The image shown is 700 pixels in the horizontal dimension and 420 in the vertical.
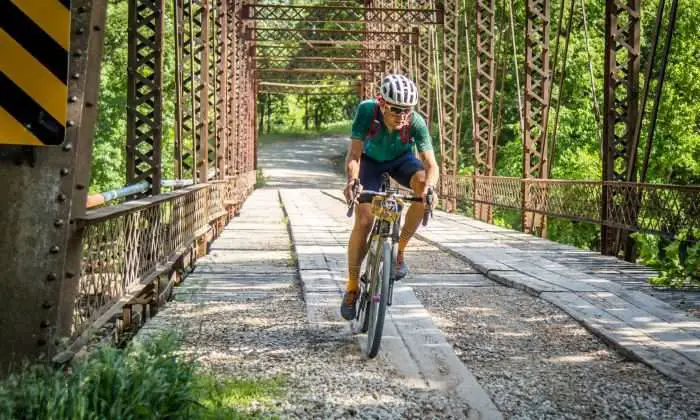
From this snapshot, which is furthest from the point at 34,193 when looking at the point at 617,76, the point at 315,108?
the point at 315,108

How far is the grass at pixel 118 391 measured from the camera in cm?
319

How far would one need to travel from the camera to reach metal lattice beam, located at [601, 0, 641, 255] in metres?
11.6

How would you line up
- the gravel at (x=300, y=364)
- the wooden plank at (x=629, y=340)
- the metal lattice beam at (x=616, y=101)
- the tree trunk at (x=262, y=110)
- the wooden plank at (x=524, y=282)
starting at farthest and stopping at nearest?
the tree trunk at (x=262, y=110), the metal lattice beam at (x=616, y=101), the wooden plank at (x=524, y=282), the wooden plank at (x=629, y=340), the gravel at (x=300, y=364)

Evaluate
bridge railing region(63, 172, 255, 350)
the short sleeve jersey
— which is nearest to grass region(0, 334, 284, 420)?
bridge railing region(63, 172, 255, 350)

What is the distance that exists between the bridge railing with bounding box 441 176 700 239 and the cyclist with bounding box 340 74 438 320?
406 cm

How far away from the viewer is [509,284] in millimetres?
8336

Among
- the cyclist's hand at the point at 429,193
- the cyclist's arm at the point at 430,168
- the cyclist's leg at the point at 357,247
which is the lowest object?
the cyclist's leg at the point at 357,247

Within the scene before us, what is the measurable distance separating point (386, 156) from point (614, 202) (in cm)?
659

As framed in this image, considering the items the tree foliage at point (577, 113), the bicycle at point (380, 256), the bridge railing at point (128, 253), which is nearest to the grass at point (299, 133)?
the tree foliage at point (577, 113)

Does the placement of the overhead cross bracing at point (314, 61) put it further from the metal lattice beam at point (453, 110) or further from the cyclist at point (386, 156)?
the cyclist at point (386, 156)

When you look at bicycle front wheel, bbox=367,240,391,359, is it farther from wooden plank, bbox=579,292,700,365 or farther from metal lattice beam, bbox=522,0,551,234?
metal lattice beam, bbox=522,0,551,234

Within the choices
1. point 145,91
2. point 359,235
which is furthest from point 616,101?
point 359,235

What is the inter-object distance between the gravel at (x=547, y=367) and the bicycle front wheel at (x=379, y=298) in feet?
1.75

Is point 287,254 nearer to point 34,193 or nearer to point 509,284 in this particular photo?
point 509,284
